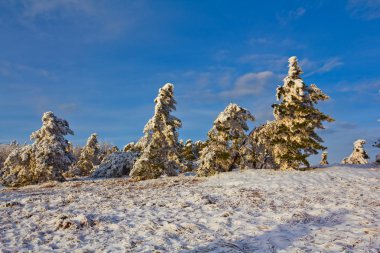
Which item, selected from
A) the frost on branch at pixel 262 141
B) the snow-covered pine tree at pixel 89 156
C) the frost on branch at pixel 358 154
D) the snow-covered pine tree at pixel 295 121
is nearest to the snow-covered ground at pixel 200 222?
the snow-covered pine tree at pixel 295 121

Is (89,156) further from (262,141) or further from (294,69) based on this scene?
(294,69)

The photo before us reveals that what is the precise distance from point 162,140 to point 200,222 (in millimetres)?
22296

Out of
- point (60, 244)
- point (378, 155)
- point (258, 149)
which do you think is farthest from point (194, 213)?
point (378, 155)

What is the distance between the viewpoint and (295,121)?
2800cm

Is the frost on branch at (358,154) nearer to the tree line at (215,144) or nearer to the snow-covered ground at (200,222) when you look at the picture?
the tree line at (215,144)

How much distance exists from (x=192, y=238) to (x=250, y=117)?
2140 cm

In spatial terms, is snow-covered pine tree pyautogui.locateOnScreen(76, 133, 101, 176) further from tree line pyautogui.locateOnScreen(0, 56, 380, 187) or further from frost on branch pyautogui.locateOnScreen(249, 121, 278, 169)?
frost on branch pyautogui.locateOnScreen(249, 121, 278, 169)

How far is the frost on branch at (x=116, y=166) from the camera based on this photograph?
130 feet

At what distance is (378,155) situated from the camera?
33250mm

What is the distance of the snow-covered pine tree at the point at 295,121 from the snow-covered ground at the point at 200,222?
9.37 m

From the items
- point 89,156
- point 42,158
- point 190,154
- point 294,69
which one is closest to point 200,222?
point 294,69

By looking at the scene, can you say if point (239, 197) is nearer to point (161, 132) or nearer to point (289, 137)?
point (289, 137)

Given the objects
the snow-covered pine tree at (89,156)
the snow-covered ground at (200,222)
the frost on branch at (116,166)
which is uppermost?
the snow-covered pine tree at (89,156)

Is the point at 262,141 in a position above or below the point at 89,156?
below
